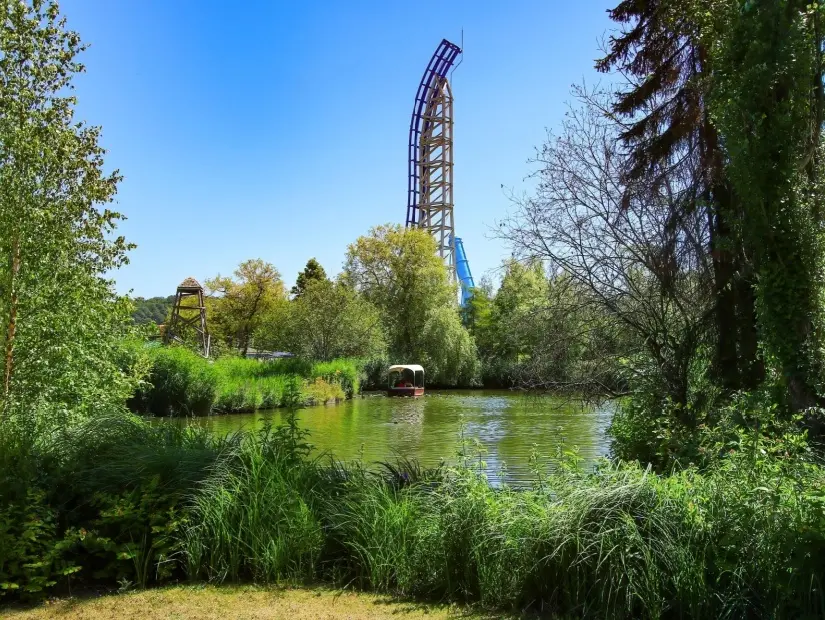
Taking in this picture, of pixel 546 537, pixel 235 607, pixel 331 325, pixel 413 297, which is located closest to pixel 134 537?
pixel 235 607

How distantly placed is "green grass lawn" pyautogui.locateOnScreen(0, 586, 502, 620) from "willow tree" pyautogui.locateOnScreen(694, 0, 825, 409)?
4.29m

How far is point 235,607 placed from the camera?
3.98 meters

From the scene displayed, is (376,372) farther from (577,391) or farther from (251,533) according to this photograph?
(251,533)

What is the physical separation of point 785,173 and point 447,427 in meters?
13.8

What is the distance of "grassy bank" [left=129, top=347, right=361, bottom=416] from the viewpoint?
68.2 ft

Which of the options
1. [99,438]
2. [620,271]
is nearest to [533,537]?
[99,438]

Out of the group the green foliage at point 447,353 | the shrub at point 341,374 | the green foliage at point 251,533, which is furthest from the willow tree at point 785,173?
the green foliage at point 447,353

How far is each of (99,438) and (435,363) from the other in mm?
30899

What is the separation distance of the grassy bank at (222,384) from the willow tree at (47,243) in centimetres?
1000

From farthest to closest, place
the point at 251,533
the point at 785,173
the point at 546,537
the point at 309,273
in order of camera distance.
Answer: the point at 309,273 < the point at 785,173 < the point at 251,533 < the point at 546,537

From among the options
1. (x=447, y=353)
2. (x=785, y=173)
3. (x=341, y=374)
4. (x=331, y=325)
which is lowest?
(x=341, y=374)

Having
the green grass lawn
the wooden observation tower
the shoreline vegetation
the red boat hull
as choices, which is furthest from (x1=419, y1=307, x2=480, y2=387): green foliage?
the green grass lawn

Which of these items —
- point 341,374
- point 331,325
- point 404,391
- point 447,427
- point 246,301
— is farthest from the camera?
point 246,301

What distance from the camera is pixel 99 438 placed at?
17.7ft
